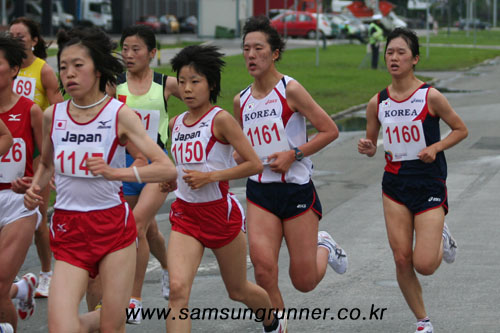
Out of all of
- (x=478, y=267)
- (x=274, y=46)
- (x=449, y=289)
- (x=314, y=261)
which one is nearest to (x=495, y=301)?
(x=449, y=289)

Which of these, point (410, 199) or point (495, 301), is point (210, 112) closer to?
point (410, 199)

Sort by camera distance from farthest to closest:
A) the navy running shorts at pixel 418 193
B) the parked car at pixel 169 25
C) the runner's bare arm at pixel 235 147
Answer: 1. the parked car at pixel 169 25
2. the navy running shorts at pixel 418 193
3. the runner's bare arm at pixel 235 147

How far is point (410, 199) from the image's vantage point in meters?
6.63

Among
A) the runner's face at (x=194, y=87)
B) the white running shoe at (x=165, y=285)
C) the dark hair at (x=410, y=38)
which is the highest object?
the dark hair at (x=410, y=38)

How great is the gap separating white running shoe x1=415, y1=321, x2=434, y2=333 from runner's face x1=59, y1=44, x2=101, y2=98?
109 inches

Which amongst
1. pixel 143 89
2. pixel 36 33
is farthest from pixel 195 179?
pixel 36 33

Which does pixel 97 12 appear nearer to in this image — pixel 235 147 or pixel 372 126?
pixel 372 126

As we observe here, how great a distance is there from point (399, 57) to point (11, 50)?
264cm

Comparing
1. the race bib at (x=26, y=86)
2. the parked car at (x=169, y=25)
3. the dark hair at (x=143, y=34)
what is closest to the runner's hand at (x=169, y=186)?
the dark hair at (x=143, y=34)

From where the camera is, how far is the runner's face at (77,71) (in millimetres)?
5328

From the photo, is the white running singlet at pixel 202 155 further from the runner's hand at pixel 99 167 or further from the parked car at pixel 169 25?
the parked car at pixel 169 25

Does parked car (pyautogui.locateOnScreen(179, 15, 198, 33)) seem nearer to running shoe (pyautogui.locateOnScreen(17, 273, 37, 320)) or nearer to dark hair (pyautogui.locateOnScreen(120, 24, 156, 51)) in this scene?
dark hair (pyautogui.locateOnScreen(120, 24, 156, 51))

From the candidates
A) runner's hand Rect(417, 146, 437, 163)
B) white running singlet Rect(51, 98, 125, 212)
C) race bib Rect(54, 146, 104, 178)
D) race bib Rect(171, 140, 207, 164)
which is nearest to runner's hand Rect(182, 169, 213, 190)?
race bib Rect(171, 140, 207, 164)

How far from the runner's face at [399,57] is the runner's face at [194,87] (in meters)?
1.43
